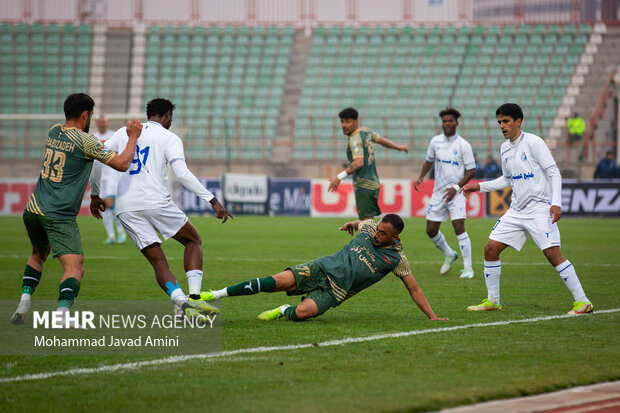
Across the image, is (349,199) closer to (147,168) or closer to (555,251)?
(555,251)

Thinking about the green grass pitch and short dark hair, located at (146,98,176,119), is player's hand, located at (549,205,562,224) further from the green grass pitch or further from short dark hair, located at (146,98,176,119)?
short dark hair, located at (146,98,176,119)

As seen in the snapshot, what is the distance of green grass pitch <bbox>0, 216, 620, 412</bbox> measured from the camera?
4.97 meters

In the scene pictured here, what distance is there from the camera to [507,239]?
8.62 meters

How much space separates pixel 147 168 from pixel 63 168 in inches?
32.7

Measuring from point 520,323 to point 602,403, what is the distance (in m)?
A: 2.85

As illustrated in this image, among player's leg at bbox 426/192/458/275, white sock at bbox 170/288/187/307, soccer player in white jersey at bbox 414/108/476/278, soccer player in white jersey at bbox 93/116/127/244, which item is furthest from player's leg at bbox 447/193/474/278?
soccer player in white jersey at bbox 93/116/127/244

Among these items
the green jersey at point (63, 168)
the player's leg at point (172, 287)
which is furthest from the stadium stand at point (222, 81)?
the green jersey at point (63, 168)

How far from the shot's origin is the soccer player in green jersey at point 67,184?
7.16 m

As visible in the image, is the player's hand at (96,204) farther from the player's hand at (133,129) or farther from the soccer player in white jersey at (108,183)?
the soccer player in white jersey at (108,183)

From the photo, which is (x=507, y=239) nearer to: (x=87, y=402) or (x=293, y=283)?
(x=293, y=283)

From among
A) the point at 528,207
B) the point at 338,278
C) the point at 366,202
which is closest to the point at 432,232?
the point at 366,202

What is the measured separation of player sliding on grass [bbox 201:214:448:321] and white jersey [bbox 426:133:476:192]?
15.1 ft

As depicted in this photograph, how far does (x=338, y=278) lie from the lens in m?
7.75

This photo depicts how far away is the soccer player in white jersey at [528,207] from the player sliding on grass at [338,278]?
125 centimetres
